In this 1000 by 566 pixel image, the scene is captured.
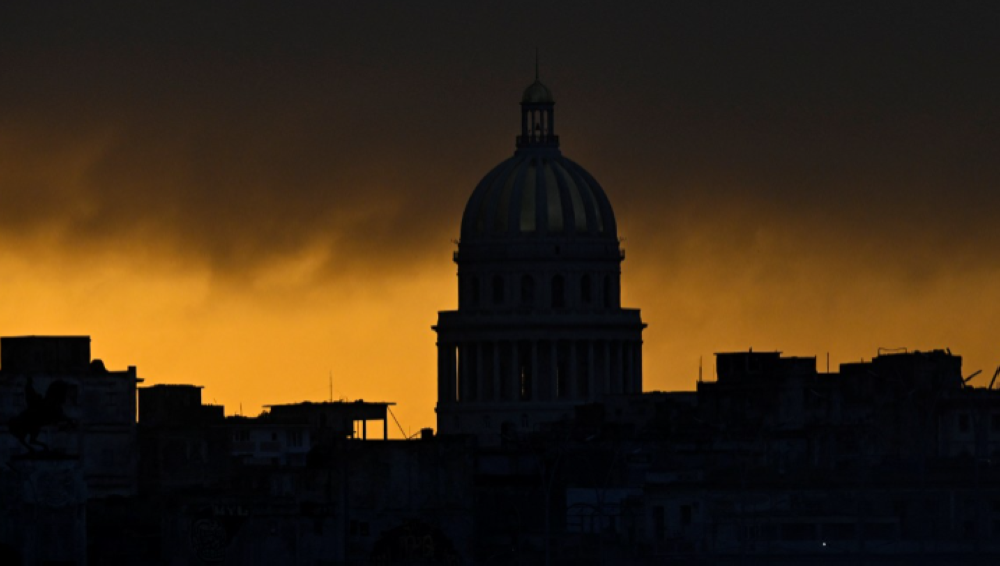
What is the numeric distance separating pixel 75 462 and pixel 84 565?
3416 millimetres

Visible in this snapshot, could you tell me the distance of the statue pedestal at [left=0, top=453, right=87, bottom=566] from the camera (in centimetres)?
17538

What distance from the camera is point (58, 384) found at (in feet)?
579

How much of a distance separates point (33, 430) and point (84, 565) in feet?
19.7

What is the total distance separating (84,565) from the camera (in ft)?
589

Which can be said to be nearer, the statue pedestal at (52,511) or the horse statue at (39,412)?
the statue pedestal at (52,511)

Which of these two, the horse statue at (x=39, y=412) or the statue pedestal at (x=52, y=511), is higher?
the horse statue at (x=39, y=412)

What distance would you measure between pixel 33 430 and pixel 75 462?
16.7 ft

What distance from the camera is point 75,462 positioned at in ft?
593

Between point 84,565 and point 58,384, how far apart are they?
21.9 feet

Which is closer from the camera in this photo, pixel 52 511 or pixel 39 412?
pixel 52 511

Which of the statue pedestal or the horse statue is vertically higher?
the horse statue

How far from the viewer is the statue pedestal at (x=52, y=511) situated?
17538cm

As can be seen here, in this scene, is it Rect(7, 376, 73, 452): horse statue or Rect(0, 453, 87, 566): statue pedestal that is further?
Rect(7, 376, 73, 452): horse statue

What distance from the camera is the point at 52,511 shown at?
→ 176m
